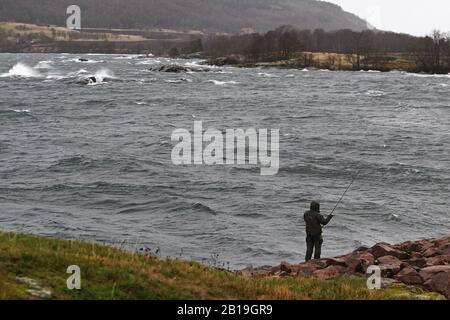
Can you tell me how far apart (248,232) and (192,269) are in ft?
39.8

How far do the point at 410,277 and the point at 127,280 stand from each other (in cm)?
741

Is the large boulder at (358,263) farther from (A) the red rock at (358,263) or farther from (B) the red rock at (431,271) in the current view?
(B) the red rock at (431,271)

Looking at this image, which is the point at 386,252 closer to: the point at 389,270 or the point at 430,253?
the point at 430,253

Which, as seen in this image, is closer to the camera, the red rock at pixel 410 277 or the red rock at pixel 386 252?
the red rock at pixel 410 277

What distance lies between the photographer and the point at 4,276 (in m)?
9.59

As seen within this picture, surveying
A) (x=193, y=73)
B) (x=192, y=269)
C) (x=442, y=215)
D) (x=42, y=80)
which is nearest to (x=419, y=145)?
(x=442, y=215)

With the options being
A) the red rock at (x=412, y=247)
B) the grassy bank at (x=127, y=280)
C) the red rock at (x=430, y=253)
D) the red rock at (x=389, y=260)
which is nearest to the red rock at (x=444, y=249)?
the red rock at (x=430, y=253)

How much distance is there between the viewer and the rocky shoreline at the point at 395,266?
46.5ft

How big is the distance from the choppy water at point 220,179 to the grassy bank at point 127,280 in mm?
8594

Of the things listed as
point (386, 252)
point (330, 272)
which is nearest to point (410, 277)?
point (330, 272)

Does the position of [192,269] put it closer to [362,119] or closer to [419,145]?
[419,145]

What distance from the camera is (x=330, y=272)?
52.7 ft

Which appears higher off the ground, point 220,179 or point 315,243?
point 315,243

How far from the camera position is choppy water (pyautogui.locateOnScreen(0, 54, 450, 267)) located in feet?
77.7
